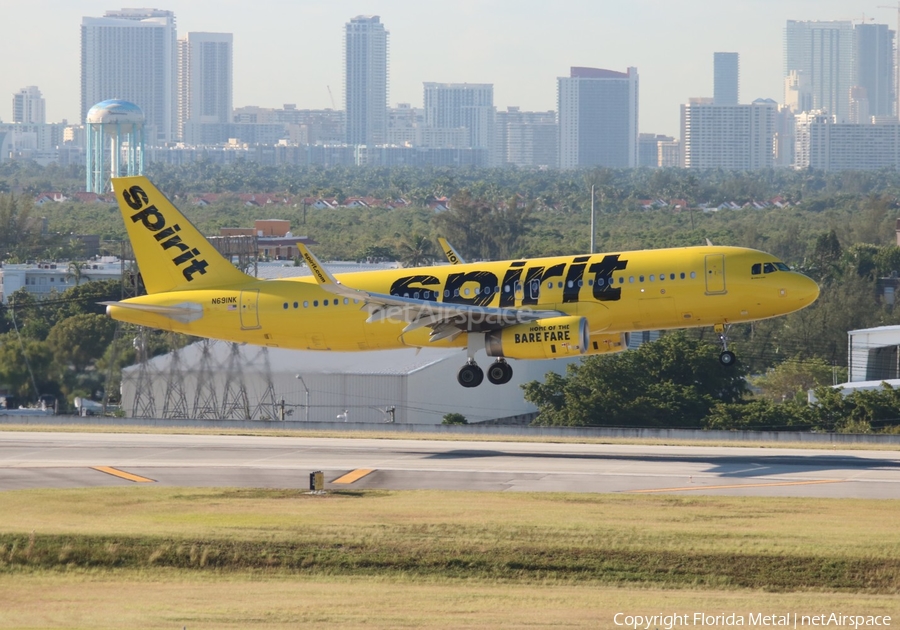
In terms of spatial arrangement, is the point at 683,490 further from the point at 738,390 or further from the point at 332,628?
the point at 738,390

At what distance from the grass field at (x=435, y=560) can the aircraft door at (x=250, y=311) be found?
1529 centimetres

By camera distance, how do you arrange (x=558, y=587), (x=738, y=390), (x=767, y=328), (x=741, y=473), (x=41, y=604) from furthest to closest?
(x=767, y=328)
(x=738, y=390)
(x=741, y=473)
(x=558, y=587)
(x=41, y=604)

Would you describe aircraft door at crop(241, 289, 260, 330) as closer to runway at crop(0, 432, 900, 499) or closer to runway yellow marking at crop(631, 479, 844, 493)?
runway at crop(0, 432, 900, 499)

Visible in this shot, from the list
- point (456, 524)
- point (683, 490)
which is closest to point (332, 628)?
point (456, 524)

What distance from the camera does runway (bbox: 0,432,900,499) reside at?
166 feet

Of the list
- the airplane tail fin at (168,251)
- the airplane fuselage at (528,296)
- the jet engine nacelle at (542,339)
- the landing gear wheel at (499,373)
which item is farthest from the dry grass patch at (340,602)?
the airplane tail fin at (168,251)

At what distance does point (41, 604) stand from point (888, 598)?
21716mm

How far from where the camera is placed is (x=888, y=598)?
117ft

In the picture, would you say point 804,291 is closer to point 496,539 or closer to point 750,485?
point 750,485

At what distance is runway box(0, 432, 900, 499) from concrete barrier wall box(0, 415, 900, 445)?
527cm

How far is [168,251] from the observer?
62.8m

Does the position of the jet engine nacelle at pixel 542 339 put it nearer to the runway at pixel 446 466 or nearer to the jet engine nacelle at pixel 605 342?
the jet engine nacelle at pixel 605 342

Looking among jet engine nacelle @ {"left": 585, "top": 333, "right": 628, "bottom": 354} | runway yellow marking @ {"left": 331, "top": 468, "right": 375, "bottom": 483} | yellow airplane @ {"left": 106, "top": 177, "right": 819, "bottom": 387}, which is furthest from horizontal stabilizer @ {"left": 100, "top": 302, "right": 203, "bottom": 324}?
jet engine nacelle @ {"left": 585, "top": 333, "right": 628, "bottom": 354}

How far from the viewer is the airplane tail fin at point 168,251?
62.7 m
